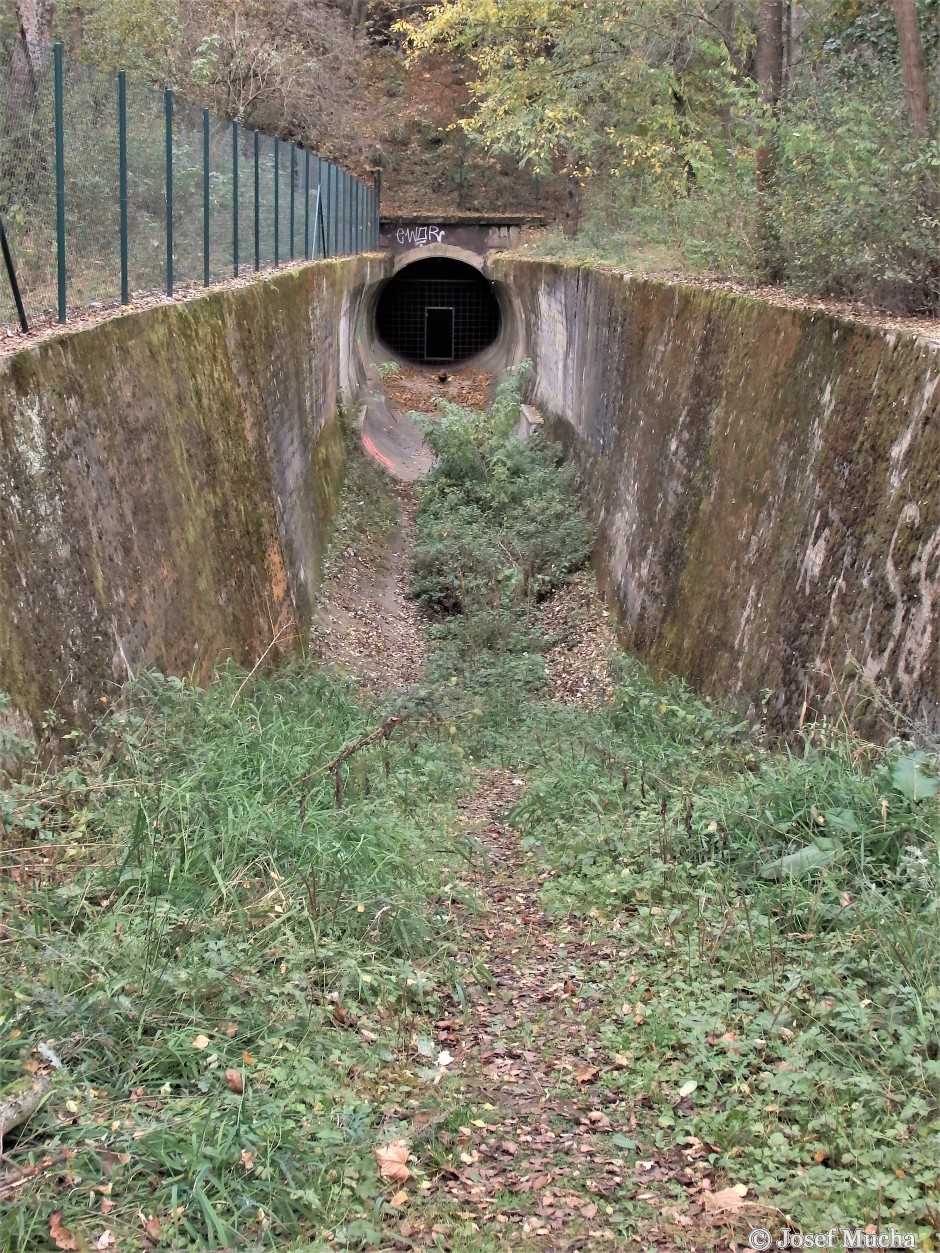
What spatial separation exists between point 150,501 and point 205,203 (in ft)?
16.3

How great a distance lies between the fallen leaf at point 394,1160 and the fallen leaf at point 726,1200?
859 millimetres

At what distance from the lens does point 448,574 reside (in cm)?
1337

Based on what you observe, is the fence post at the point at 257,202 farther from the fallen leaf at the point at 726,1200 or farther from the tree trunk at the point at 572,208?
the tree trunk at the point at 572,208

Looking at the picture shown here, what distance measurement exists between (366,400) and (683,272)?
9.19 meters

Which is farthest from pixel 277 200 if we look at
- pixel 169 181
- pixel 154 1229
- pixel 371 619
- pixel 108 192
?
pixel 154 1229

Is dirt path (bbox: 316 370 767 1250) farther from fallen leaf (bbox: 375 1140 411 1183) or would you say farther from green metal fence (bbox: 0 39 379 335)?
green metal fence (bbox: 0 39 379 335)

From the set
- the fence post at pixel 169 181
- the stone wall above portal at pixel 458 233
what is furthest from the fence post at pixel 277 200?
the stone wall above portal at pixel 458 233

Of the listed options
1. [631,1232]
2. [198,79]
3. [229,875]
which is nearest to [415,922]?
[229,875]

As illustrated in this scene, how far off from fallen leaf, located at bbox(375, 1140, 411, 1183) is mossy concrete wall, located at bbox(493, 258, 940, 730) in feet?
8.86

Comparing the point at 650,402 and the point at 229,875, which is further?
the point at 650,402

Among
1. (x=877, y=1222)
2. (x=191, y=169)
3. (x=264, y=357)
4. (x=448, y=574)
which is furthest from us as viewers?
(x=448, y=574)

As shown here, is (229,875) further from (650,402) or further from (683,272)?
(683,272)

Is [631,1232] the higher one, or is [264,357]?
[264,357]

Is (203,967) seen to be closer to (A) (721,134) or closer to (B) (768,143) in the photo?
(B) (768,143)
